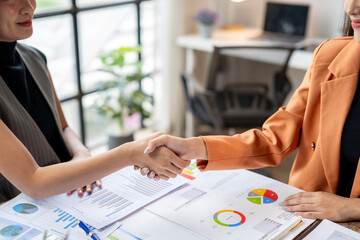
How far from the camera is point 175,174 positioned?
1.36 meters

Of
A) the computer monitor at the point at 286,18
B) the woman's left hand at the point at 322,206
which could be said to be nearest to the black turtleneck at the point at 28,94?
the woman's left hand at the point at 322,206

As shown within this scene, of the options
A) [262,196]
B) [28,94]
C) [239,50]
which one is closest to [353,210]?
[262,196]

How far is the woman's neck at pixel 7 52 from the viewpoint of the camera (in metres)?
1.39

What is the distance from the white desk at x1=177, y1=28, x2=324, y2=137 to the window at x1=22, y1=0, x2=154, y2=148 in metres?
0.39

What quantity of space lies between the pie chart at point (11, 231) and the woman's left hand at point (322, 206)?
702 millimetres

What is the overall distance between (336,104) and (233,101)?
1736 mm

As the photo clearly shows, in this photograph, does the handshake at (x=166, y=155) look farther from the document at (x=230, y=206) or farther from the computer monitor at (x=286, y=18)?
the computer monitor at (x=286, y=18)

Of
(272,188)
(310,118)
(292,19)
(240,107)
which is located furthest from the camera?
(292,19)

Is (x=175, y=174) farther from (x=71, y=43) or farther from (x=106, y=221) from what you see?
(x=71, y=43)

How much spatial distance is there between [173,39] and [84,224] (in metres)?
2.59

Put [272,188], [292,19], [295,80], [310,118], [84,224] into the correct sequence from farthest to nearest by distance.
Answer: [295,80], [292,19], [310,118], [272,188], [84,224]

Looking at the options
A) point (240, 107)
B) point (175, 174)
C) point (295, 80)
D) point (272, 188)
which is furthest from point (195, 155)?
point (295, 80)

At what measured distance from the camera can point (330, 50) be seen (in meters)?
1.42

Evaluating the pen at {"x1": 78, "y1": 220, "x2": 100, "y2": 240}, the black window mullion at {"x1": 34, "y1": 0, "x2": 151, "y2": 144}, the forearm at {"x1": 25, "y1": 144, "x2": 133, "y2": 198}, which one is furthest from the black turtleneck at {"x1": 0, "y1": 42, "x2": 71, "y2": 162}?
the black window mullion at {"x1": 34, "y1": 0, "x2": 151, "y2": 144}
